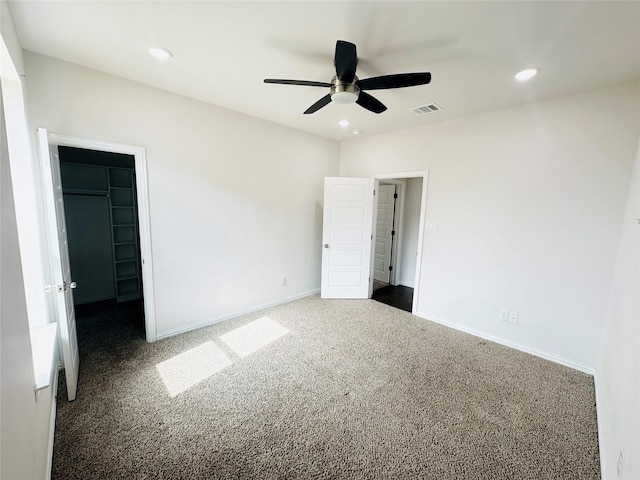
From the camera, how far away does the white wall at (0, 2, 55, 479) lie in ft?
2.97

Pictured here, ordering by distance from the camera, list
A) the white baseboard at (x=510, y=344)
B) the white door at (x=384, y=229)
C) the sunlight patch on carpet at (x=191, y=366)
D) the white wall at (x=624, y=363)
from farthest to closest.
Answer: the white door at (x=384, y=229)
the white baseboard at (x=510, y=344)
the sunlight patch on carpet at (x=191, y=366)
the white wall at (x=624, y=363)

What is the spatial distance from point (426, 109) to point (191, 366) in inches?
145

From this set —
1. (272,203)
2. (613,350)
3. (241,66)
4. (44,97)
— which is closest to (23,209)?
(44,97)

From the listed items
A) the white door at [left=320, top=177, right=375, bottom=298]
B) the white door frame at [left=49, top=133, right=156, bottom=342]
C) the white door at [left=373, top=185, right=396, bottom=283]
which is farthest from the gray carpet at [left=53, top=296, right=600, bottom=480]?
the white door at [left=373, top=185, right=396, bottom=283]

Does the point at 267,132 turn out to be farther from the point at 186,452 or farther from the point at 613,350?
the point at 613,350

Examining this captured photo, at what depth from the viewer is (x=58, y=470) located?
1529 millimetres

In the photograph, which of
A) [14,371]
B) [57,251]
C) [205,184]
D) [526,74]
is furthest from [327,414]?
[526,74]

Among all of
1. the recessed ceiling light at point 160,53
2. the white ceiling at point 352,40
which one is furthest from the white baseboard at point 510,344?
the recessed ceiling light at point 160,53

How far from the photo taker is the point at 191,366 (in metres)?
2.54

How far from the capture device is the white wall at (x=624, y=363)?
4.32 feet

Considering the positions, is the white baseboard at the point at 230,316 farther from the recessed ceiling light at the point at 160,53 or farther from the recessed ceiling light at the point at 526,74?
the recessed ceiling light at the point at 526,74

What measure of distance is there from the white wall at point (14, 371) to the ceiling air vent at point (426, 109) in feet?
10.6

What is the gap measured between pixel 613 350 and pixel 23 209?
4.51 metres

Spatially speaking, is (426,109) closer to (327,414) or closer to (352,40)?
(352,40)
